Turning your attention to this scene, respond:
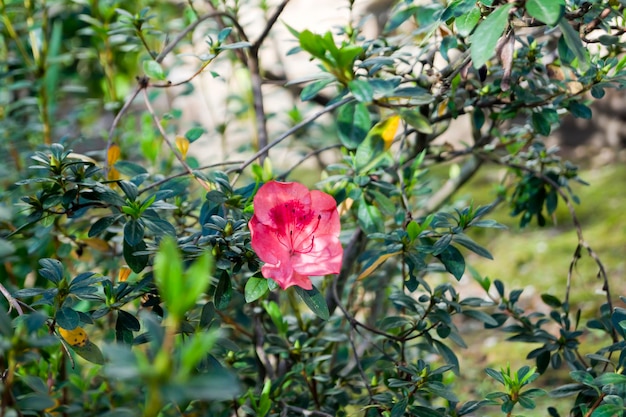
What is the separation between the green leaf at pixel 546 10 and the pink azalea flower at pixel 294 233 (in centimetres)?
33

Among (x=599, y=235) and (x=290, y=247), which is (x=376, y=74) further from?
(x=599, y=235)

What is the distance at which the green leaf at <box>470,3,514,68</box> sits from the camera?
0.66 m

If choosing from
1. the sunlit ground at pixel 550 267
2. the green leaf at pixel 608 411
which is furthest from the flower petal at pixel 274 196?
the sunlit ground at pixel 550 267

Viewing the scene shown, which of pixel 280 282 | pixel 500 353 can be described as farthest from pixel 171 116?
pixel 500 353

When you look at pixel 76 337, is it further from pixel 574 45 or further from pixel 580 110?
pixel 580 110

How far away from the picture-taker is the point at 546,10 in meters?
0.63

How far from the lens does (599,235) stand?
2139mm

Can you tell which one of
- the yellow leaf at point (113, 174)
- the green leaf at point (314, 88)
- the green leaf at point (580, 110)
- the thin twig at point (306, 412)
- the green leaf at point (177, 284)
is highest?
the green leaf at point (314, 88)

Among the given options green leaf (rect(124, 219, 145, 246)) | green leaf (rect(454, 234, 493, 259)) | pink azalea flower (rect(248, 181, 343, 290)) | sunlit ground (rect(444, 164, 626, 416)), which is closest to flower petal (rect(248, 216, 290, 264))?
pink azalea flower (rect(248, 181, 343, 290))

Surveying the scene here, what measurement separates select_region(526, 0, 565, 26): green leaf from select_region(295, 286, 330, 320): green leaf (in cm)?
40

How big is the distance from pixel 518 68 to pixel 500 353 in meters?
1.03

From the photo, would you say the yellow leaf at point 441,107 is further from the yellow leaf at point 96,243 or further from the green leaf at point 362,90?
the yellow leaf at point 96,243

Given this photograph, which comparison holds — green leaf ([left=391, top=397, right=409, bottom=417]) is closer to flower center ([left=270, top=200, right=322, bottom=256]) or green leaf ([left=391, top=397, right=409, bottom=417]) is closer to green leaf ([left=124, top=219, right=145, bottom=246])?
flower center ([left=270, top=200, right=322, bottom=256])

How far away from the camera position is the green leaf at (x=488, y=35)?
664 mm
